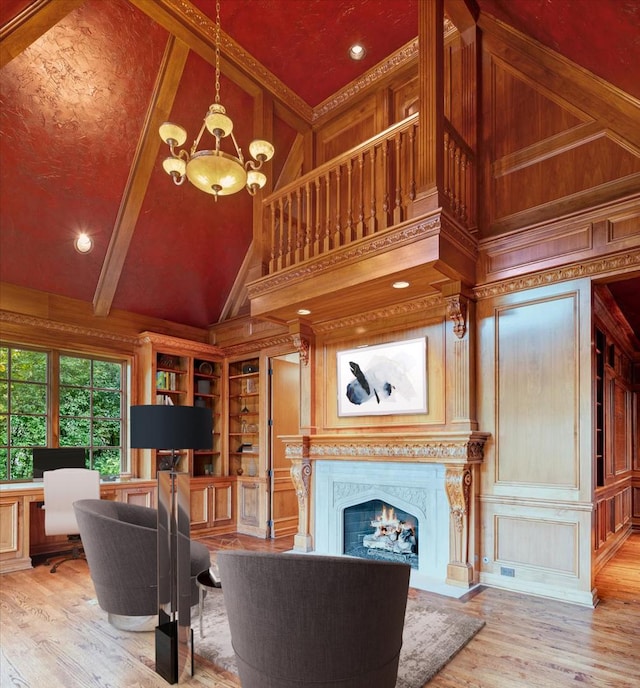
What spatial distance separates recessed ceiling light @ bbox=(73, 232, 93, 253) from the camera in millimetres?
5754

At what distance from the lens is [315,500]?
562 centimetres

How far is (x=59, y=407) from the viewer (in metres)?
5.99

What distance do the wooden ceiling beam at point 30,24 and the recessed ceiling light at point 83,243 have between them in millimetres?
1858

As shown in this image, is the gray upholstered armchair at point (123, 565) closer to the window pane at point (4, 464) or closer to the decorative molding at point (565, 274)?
the window pane at point (4, 464)

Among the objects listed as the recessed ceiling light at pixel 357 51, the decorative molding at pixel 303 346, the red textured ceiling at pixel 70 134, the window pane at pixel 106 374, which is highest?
the recessed ceiling light at pixel 357 51

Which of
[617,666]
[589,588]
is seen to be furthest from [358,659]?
[589,588]

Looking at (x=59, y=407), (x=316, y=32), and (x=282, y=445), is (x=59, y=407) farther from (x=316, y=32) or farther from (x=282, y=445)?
(x=316, y=32)

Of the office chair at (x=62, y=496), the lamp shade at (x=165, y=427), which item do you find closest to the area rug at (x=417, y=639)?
the lamp shade at (x=165, y=427)

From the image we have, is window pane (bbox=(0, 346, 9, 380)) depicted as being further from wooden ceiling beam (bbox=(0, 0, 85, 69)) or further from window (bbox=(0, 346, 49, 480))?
wooden ceiling beam (bbox=(0, 0, 85, 69))

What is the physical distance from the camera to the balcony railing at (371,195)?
4246mm

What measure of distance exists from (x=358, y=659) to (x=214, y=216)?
554 cm

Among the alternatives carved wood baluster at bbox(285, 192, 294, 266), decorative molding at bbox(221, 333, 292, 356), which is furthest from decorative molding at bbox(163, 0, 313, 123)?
decorative molding at bbox(221, 333, 292, 356)

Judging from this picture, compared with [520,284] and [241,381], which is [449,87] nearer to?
[520,284]

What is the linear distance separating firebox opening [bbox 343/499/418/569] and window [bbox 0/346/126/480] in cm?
321
